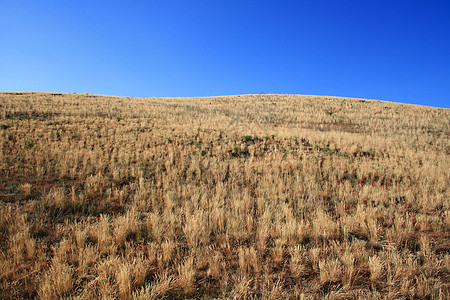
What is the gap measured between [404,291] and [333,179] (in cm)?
590

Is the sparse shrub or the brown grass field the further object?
the sparse shrub

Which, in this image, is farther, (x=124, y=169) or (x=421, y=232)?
(x=124, y=169)

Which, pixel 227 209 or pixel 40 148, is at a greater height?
pixel 40 148

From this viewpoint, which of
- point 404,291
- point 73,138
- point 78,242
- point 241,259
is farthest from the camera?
point 73,138

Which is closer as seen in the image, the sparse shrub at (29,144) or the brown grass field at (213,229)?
the brown grass field at (213,229)

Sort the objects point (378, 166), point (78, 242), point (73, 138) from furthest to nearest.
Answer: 1. point (73, 138)
2. point (378, 166)
3. point (78, 242)

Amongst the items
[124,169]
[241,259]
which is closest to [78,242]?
[241,259]

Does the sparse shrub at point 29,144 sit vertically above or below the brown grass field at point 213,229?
above

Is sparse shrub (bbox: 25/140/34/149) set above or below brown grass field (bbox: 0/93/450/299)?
above

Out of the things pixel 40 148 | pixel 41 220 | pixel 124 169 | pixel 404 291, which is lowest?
pixel 404 291

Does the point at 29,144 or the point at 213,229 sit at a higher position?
the point at 29,144

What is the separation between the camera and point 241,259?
11.7 ft

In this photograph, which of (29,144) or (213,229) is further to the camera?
(29,144)

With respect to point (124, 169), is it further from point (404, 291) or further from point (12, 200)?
point (404, 291)
